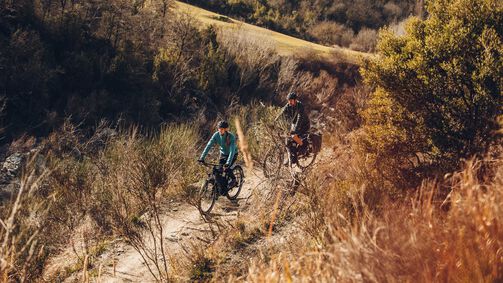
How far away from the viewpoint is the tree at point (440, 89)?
24.3 feet

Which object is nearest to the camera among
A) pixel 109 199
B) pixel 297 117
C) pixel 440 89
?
pixel 440 89

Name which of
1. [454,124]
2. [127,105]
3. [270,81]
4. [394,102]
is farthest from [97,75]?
[454,124]

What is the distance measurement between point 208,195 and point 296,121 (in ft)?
8.89

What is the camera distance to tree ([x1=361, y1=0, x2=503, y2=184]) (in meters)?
7.42

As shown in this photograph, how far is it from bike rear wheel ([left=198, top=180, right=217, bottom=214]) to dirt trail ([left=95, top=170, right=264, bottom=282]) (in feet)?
0.78

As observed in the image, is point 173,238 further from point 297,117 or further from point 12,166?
point 12,166

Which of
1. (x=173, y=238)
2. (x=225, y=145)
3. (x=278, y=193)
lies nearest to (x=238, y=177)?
(x=225, y=145)

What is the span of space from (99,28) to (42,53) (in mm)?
4014

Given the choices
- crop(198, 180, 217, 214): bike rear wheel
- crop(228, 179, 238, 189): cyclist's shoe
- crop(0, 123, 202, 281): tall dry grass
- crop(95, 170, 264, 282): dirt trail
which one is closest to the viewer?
crop(0, 123, 202, 281): tall dry grass

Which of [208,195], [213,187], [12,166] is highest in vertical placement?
[213,187]

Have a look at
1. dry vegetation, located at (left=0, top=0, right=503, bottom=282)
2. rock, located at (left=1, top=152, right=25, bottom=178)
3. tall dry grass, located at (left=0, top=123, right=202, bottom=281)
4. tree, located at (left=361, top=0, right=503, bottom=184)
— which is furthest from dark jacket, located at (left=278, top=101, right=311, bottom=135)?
rock, located at (left=1, top=152, right=25, bottom=178)

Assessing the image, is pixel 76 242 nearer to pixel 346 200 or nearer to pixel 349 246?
pixel 346 200

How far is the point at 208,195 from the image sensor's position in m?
8.88

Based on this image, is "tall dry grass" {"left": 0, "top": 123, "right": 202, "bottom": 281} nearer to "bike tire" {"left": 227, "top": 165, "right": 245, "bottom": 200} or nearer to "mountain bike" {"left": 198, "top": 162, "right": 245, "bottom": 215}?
"mountain bike" {"left": 198, "top": 162, "right": 245, "bottom": 215}
